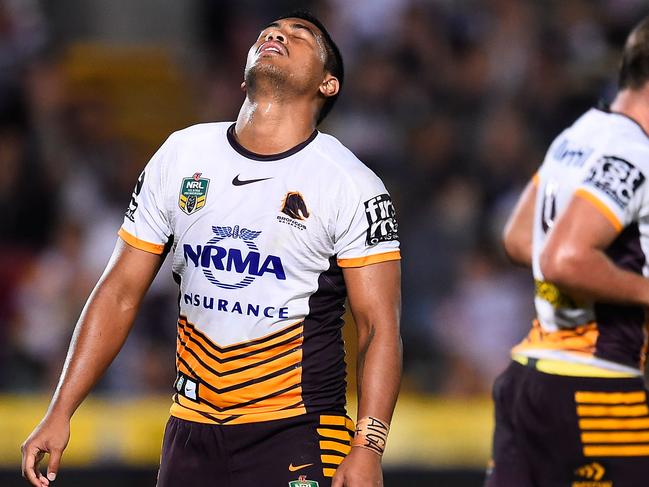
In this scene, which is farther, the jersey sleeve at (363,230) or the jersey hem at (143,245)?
the jersey hem at (143,245)

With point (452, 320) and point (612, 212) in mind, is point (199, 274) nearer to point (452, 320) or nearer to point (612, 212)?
point (612, 212)

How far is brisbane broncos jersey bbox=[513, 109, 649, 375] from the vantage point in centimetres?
437

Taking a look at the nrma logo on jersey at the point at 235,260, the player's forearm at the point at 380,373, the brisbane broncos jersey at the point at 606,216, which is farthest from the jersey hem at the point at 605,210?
the nrma logo on jersey at the point at 235,260

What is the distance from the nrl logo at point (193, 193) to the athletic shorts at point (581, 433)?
1.45 metres

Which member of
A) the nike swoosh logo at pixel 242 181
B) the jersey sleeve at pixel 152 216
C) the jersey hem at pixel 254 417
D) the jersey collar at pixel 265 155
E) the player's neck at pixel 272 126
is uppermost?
the player's neck at pixel 272 126

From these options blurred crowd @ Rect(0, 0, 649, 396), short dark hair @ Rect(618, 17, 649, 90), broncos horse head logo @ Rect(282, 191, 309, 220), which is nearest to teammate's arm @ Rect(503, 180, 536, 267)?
short dark hair @ Rect(618, 17, 649, 90)

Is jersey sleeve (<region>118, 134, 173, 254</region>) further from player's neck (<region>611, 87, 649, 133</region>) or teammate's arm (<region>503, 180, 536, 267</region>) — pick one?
player's neck (<region>611, 87, 649, 133</region>)

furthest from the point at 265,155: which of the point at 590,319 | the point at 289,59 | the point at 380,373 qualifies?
the point at 590,319

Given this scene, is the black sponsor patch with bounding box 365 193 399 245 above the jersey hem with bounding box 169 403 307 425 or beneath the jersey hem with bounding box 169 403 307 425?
above

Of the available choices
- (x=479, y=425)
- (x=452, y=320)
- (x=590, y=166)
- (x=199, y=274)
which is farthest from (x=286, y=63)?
(x=452, y=320)

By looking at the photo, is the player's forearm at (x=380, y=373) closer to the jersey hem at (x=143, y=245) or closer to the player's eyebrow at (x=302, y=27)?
the jersey hem at (x=143, y=245)

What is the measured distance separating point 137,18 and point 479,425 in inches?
246

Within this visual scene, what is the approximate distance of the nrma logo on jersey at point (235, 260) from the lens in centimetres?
413

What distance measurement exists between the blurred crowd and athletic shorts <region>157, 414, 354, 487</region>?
4.53 meters
